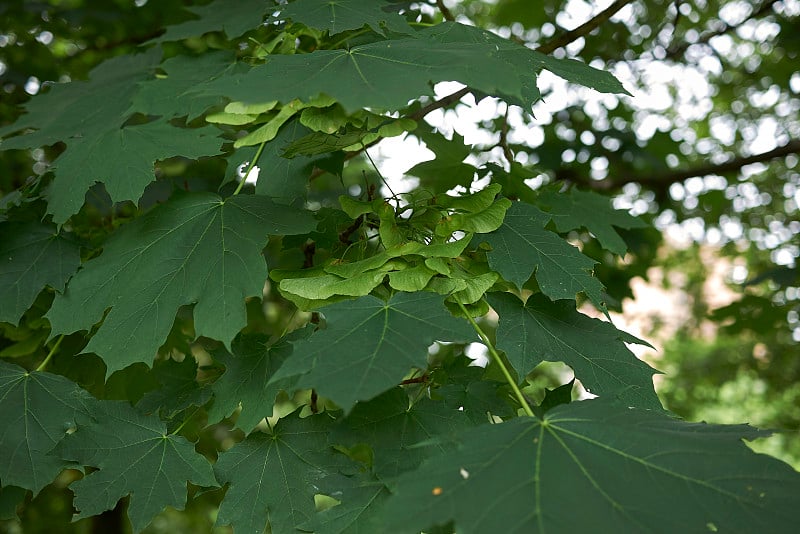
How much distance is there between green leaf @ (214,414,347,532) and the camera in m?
1.52

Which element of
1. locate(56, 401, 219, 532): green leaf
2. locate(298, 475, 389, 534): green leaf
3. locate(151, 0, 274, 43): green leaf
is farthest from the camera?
locate(151, 0, 274, 43): green leaf

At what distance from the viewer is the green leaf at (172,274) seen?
1475 mm

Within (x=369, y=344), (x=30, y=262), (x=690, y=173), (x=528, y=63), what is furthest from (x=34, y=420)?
(x=690, y=173)

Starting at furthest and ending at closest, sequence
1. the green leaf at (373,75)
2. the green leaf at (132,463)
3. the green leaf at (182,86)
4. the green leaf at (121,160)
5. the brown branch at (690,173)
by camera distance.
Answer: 1. the brown branch at (690,173)
2. the green leaf at (182,86)
3. the green leaf at (121,160)
4. the green leaf at (132,463)
5. the green leaf at (373,75)

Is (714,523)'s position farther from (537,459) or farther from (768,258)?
(768,258)

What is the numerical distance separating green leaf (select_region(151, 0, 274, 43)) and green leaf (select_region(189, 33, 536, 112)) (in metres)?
0.52

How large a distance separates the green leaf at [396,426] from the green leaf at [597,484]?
0.95 ft

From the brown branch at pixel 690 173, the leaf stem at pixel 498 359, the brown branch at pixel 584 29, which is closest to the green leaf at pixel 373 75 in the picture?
the leaf stem at pixel 498 359

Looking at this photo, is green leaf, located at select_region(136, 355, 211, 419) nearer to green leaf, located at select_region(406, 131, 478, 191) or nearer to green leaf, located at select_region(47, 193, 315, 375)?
green leaf, located at select_region(47, 193, 315, 375)

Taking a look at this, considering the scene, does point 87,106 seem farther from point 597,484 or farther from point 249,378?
point 597,484

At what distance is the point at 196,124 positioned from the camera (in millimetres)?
2758

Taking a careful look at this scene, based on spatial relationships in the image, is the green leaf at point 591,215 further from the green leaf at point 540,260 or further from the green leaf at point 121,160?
the green leaf at point 121,160

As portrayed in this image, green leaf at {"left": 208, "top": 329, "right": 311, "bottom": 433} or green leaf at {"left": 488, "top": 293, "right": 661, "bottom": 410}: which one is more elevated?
green leaf at {"left": 488, "top": 293, "right": 661, "bottom": 410}

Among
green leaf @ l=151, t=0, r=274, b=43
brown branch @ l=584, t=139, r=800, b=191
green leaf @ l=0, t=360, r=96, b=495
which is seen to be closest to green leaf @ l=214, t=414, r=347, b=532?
green leaf @ l=0, t=360, r=96, b=495
